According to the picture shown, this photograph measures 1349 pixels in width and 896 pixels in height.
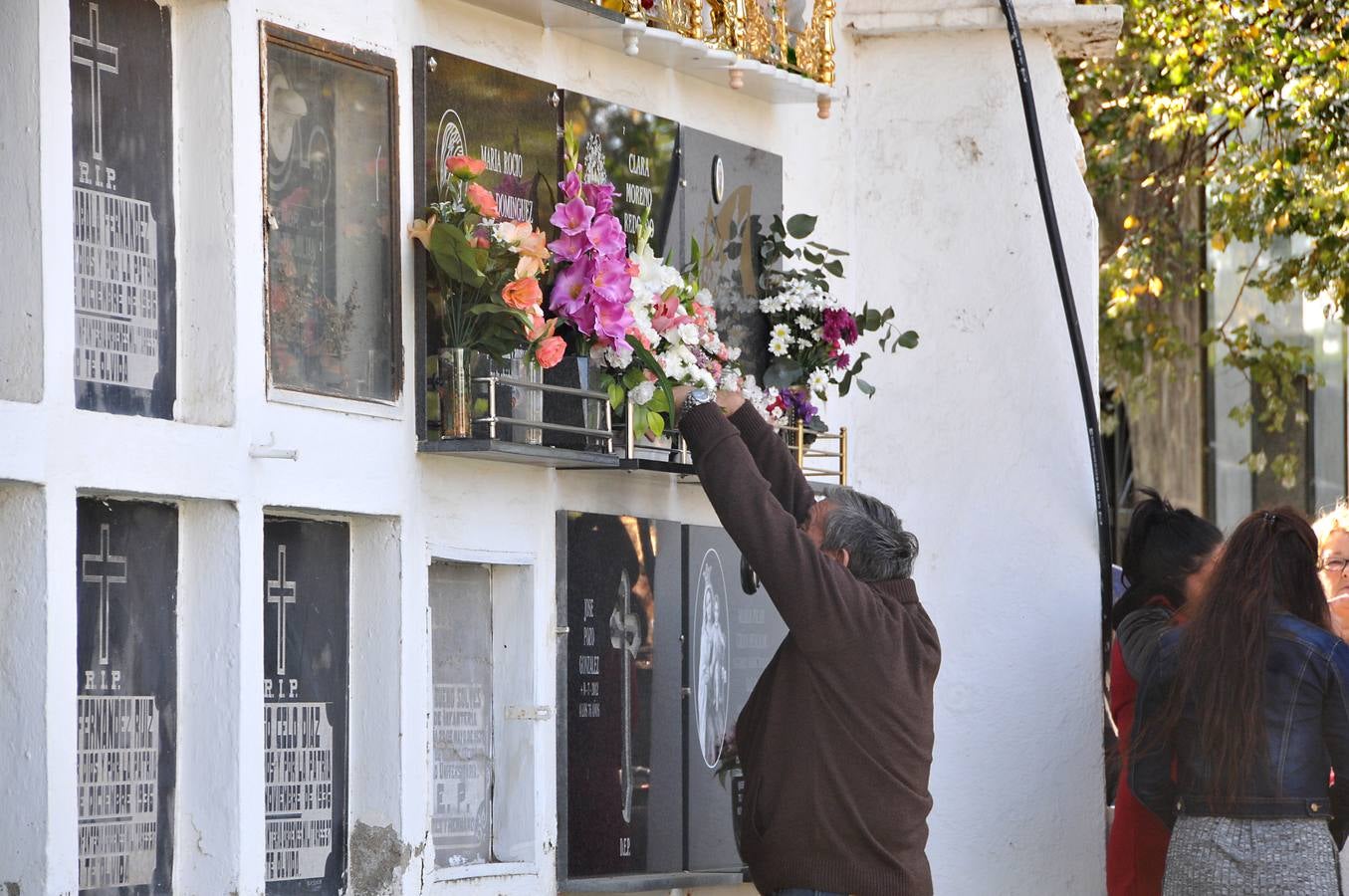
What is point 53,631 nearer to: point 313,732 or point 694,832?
point 313,732

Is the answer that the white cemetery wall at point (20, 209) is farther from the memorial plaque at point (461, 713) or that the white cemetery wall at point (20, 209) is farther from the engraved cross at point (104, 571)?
the memorial plaque at point (461, 713)

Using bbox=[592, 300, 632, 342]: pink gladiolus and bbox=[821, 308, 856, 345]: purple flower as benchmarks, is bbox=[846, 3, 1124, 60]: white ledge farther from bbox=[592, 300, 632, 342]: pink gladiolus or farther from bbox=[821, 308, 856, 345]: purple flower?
bbox=[592, 300, 632, 342]: pink gladiolus

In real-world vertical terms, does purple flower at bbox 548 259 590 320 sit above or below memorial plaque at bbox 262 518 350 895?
above

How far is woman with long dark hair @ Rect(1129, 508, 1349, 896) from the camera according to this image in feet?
15.2

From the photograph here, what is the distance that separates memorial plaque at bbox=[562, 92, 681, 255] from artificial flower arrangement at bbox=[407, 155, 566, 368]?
0.65 metres

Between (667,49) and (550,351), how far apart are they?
1.24 m

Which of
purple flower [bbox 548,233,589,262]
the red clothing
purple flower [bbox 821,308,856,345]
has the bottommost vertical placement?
the red clothing

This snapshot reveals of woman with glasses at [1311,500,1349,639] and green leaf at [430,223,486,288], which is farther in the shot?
woman with glasses at [1311,500,1349,639]

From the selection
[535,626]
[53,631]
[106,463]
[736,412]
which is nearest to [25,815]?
[53,631]

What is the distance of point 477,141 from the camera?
528 centimetres

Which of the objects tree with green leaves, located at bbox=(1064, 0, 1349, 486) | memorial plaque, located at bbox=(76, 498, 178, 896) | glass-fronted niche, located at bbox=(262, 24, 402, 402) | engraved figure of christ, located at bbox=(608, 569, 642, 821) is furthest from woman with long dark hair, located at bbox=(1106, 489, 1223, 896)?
tree with green leaves, located at bbox=(1064, 0, 1349, 486)

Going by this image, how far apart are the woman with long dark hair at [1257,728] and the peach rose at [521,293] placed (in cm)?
168

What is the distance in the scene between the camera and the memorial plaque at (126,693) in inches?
170

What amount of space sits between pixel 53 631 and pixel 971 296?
374 cm
